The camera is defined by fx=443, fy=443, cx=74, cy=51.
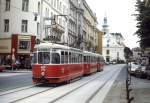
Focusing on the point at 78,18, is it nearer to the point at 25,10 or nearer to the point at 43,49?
the point at 25,10

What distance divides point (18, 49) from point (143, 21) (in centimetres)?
3495

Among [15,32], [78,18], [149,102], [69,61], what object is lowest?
[149,102]

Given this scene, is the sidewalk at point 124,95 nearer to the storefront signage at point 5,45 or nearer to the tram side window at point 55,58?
the tram side window at point 55,58

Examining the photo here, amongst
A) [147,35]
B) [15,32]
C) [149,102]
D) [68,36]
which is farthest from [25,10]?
[149,102]

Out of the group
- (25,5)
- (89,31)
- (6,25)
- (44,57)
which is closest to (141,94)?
(44,57)

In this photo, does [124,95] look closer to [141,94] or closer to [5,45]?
[141,94]

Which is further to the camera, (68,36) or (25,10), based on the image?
(68,36)

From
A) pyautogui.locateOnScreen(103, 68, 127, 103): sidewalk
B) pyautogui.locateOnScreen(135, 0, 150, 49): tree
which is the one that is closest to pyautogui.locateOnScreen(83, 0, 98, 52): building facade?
pyautogui.locateOnScreen(135, 0, 150, 49): tree

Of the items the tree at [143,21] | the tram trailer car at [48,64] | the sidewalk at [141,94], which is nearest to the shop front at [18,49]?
the tree at [143,21]

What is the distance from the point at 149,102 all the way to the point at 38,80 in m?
11.0

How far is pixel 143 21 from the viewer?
32688mm

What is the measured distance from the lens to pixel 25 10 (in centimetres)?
6675

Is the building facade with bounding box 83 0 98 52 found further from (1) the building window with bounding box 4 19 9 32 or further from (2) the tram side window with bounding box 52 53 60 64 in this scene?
(2) the tram side window with bounding box 52 53 60 64

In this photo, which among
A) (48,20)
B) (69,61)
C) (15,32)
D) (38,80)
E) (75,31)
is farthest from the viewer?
(75,31)
